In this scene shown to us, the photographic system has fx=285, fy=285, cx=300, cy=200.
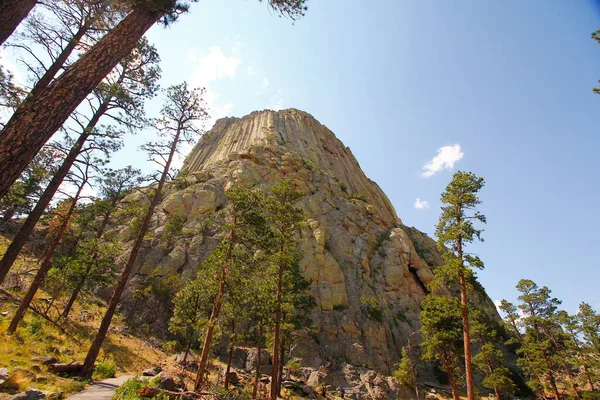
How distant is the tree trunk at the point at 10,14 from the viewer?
16.9 ft

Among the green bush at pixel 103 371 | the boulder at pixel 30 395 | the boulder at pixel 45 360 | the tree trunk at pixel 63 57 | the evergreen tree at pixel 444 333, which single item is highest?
the tree trunk at pixel 63 57

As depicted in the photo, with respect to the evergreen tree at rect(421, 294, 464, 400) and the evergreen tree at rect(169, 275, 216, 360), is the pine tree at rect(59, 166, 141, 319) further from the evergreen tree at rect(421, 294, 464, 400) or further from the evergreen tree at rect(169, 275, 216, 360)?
the evergreen tree at rect(421, 294, 464, 400)

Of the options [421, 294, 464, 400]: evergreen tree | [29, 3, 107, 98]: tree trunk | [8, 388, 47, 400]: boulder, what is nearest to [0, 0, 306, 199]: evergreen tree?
[29, 3, 107, 98]: tree trunk

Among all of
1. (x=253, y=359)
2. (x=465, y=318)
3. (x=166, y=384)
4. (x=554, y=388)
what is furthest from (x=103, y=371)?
(x=554, y=388)

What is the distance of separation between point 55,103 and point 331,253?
135 ft

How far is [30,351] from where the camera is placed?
12.1 m

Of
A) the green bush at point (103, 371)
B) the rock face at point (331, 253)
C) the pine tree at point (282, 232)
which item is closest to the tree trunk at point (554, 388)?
the rock face at point (331, 253)

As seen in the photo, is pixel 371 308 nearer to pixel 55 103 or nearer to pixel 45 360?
pixel 45 360

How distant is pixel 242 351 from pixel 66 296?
17816 millimetres

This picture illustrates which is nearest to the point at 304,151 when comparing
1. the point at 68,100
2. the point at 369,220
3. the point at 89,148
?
the point at 369,220

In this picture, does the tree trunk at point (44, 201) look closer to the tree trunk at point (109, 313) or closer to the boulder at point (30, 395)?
the tree trunk at point (109, 313)

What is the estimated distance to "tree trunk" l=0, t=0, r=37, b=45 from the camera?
5145mm

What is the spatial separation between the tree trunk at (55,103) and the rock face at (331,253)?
22907mm

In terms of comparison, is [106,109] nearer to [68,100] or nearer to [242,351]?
[68,100]
